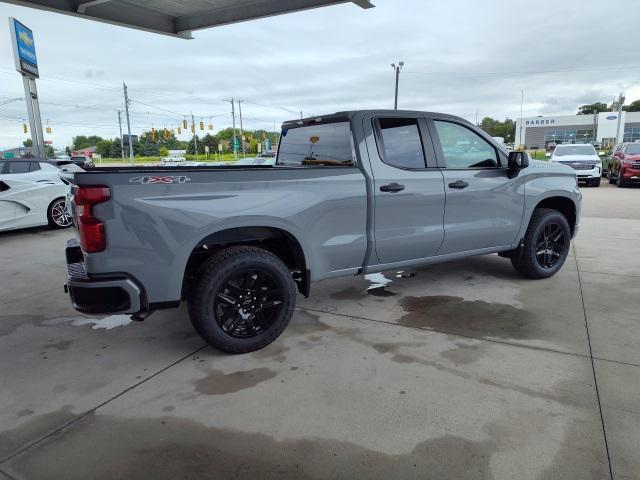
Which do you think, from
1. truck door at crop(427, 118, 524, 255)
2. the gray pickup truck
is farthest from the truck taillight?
truck door at crop(427, 118, 524, 255)

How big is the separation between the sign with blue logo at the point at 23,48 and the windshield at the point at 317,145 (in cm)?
1577

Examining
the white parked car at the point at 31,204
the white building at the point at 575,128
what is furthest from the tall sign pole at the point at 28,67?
the white building at the point at 575,128

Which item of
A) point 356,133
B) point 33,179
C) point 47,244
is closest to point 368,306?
point 356,133

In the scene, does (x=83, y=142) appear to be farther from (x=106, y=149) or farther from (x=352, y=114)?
(x=352, y=114)

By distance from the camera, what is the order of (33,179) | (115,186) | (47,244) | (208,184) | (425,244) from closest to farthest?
(115,186) → (208,184) → (425,244) → (47,244) → (33,179)

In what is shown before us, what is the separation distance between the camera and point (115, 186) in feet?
9.50

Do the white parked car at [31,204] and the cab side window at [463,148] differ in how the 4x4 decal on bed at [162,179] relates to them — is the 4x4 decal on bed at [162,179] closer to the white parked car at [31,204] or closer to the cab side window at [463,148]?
the cab side window at [463,148]

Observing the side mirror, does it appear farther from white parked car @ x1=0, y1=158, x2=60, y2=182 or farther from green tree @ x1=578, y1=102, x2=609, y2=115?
green tree @ x1=578, y1=102, x2=609, y2=115

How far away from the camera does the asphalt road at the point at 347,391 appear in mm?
2324

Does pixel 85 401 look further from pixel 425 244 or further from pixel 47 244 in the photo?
pixel 47 244

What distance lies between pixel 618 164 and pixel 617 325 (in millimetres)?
17055

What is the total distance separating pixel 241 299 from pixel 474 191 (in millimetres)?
2536

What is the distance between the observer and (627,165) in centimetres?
1677

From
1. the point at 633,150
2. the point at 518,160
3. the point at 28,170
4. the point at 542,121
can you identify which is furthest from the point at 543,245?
the point at 542,121
